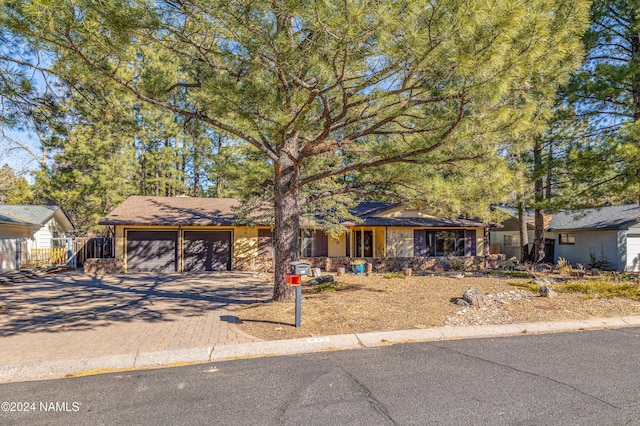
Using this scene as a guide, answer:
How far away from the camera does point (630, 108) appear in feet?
38.5

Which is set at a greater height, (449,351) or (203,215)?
(203,215)

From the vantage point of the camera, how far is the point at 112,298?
987 centimetres

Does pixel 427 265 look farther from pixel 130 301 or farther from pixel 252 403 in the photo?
pixel 252 403

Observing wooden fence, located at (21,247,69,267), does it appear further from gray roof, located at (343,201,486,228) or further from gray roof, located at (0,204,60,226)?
gray roof, located at (343,201,486,228)

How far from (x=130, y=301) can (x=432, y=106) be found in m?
8.48

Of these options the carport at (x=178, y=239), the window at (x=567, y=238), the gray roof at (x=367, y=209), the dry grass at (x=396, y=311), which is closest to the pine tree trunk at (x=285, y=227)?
the dry grass at (x=396, y=311)

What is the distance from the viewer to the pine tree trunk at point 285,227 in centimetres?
847

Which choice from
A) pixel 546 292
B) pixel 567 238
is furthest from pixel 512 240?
pixel 546 292

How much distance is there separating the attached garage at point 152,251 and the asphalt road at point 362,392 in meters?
13.2

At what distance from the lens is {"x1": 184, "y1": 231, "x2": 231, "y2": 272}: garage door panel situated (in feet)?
57.0

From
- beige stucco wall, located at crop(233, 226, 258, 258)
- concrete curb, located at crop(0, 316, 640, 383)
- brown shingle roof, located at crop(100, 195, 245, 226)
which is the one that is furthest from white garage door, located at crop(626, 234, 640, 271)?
brown shingle roof, located at crop(100, 195, 245, 226)

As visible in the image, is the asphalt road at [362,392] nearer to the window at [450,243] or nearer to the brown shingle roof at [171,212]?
the brown shingle roof at [171,212]

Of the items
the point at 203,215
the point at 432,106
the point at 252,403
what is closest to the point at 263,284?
the point at 203,215

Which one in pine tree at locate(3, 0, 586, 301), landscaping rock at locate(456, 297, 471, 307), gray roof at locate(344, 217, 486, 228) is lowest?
landscaping rock at locate(456, 297, 471, 307)
